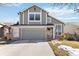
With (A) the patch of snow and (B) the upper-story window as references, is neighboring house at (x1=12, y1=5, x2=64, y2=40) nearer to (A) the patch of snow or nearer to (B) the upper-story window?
(B) the upper-story window

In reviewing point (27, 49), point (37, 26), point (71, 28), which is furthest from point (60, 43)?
point (27, 49)

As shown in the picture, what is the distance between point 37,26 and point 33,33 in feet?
0.61

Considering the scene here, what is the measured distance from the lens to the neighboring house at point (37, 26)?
611 cm

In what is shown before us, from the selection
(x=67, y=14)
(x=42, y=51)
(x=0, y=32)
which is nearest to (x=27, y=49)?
(x=42, y=51)

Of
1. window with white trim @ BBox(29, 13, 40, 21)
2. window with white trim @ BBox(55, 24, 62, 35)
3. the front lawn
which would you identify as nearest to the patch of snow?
the front lawn

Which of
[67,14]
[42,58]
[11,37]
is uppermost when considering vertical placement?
[67,14]

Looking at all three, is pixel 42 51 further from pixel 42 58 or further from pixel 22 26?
pixel 22 26

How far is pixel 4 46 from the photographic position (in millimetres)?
6023

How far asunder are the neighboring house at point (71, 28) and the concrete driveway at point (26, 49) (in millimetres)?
524

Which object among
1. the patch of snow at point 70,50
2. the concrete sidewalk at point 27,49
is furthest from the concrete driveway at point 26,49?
the patch of snow at point 70,50

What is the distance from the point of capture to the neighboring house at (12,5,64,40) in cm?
611

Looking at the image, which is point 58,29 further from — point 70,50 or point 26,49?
point 26,49

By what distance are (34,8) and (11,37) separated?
82 centimetres

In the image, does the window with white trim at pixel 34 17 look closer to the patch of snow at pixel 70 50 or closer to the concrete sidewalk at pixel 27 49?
the concrete sidewalk at pixel 27 49
